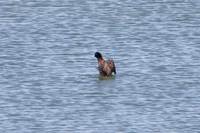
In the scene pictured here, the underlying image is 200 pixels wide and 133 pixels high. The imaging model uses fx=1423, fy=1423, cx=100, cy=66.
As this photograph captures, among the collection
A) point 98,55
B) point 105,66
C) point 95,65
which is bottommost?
point 95,65

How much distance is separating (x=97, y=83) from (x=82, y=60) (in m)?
2.50

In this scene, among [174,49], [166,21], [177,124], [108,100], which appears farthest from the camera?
[166,21]

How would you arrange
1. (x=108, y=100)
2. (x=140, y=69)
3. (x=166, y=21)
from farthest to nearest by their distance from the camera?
(x=166, y=21) → (x=140, y=69) → (x=108, y=100)

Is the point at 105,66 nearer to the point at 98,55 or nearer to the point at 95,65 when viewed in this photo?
the point at 98,55

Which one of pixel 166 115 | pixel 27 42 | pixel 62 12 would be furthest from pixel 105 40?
pixel 166 115

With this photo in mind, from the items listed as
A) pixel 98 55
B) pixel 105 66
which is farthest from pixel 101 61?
pixel 105 66

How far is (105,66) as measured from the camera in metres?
35.0

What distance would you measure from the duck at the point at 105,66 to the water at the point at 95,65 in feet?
0.77

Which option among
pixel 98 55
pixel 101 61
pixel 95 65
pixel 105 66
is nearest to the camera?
pixel 105 66

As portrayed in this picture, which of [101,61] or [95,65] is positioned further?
[95,65]

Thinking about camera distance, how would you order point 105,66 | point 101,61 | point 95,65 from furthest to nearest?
point 95,65 → point 101,61 → point 105,66

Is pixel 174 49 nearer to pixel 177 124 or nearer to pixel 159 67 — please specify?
pixel 159 67

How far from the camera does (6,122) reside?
30672 millimetres

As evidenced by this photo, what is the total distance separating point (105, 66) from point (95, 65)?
5.19 feet
